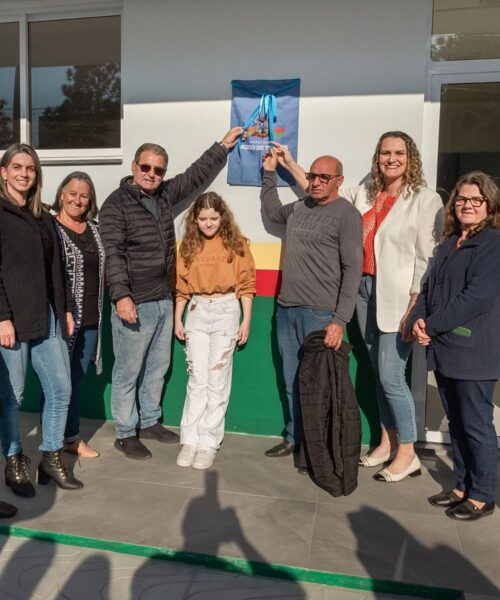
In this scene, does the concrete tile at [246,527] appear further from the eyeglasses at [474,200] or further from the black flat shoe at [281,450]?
the eyeglasses at [474,200]

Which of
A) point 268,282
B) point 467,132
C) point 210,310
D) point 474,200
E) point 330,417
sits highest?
point 467,132

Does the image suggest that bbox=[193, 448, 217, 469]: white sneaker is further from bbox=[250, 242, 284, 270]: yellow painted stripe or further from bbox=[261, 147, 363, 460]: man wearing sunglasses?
bbox=[250, 242, 284, 270]: yellow painted stripe

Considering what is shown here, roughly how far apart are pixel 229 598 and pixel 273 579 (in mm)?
236

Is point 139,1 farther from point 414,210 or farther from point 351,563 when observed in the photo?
point 351,563

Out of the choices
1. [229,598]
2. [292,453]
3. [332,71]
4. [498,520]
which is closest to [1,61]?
[332,71]

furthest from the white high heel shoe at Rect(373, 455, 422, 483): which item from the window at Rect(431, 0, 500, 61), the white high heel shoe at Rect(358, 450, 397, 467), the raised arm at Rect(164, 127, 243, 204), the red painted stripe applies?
the window at Rect(431, 0, 500, 61)

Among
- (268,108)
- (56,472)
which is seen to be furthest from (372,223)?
(56,472)

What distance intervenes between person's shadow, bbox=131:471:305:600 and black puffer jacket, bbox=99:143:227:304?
4.58 feet

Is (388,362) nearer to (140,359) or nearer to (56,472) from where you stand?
(140,359)

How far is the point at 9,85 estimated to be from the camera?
15.1ft

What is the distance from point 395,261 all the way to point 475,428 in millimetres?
1001

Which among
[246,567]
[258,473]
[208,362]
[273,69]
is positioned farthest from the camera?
[273,69]

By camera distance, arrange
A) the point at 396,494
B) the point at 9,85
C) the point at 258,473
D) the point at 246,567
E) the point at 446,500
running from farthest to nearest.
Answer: the point at 9,85, the point at 258,473, the point at 396,494, the point at 446,500, the point at 246,567

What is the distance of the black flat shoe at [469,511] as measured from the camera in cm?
297
